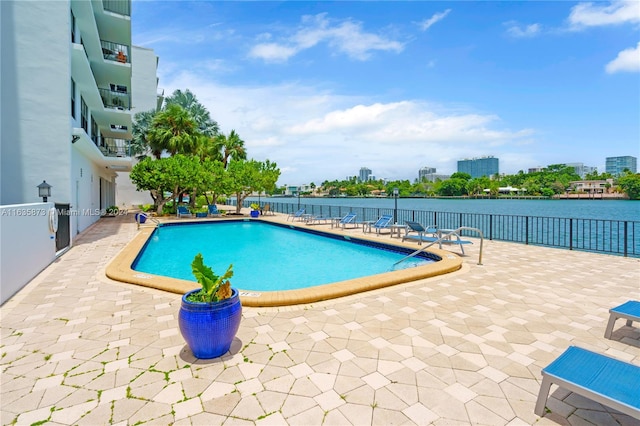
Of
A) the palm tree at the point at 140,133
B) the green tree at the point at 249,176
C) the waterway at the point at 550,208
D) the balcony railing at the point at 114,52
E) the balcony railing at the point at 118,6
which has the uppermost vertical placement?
the balcony railing at the point at 118,6

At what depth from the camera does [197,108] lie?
115ft

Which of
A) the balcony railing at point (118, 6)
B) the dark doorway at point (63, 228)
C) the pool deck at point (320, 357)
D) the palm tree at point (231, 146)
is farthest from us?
the palm tree at point (231, 146)

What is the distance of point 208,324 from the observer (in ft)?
10.3

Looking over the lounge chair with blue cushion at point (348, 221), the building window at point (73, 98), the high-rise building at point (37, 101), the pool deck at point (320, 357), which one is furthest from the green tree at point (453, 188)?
the pool deck at point (320, 357)

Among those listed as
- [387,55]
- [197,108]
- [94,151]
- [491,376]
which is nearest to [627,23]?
[387,55]

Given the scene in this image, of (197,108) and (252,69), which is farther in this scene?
(197,108)

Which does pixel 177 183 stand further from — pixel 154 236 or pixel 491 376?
pixel 491 376

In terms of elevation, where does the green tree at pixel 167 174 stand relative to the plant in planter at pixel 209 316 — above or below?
above

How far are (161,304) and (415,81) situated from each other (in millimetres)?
12547

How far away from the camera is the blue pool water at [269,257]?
8500 mm

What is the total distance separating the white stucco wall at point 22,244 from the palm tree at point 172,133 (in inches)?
735

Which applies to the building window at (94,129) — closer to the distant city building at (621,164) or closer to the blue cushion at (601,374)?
the blue cushion at (601,374)

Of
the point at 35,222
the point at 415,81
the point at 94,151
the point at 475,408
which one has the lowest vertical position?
the point at 475,408

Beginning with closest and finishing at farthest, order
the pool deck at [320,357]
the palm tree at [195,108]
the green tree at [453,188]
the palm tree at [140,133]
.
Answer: the pool deck at [320,357]
the palm tree at [140,133]
the palm tree at [195,108]
the green tree at [453,188]
